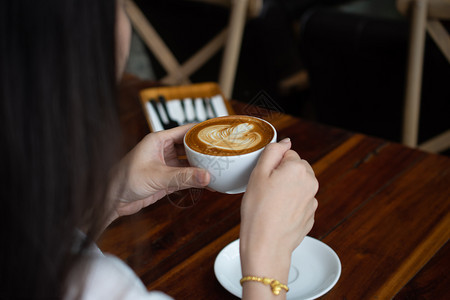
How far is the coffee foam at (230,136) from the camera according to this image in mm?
668

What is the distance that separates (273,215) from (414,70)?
131 centimetres

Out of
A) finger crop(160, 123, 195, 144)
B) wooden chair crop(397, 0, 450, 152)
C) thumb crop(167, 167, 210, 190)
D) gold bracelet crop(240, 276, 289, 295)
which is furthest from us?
wooden chair crop(397, 0, 450, 152)

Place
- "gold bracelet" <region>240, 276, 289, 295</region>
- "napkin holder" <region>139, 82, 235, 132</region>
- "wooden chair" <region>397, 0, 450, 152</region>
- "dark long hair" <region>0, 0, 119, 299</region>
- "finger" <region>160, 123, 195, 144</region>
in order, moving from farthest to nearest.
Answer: "wooden chair" <region>397, 0, 450, 152</region>
"napkin holder" <region>139, 82, 235, 132</region>
"finger" <region>160, 123, 195, 144</region>
"gold bracelet" <region>240, 276, 289, 295</region>
"dark long hair" <region>0, 0, 119, 299</region>

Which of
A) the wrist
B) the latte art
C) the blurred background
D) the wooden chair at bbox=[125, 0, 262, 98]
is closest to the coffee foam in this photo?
the latte art

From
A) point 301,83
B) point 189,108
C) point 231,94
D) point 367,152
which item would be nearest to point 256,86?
point 231,94

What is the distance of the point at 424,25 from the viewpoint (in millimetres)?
1626

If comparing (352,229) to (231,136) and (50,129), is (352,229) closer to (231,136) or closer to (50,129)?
(231,136)

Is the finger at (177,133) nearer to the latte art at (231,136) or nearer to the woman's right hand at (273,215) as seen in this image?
the latte art at (231,136)

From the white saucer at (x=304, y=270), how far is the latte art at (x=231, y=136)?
→ 18 cm

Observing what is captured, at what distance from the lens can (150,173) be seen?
771 millimetres

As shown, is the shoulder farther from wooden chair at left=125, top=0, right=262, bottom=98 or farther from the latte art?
wooden chair at left=125, top=0, right=262, bottom=98

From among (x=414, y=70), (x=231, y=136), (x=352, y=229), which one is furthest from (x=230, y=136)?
(x=414, y=70)

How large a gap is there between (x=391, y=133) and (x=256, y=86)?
0.67 meters

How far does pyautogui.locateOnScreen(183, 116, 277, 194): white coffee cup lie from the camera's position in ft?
2.10
